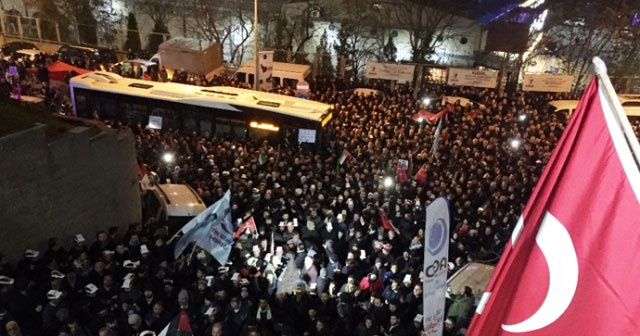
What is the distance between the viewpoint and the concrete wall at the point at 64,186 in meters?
9.59

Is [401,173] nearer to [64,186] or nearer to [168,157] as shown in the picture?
[168,157]

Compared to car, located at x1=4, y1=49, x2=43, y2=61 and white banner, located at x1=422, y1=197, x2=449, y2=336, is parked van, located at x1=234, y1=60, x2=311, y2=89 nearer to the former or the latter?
car, located at x1=4, y1=49, x2=43, y2=61

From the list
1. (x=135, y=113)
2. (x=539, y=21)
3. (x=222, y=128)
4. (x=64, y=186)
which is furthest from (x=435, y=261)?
(x=539, y=21)

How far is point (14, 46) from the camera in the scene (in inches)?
1156

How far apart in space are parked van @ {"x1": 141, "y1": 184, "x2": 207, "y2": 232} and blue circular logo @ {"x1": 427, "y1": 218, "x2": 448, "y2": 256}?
303 inches

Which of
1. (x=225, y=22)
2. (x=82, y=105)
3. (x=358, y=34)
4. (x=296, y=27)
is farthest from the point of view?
(x=225, y=22)

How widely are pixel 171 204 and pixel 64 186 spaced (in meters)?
2.49

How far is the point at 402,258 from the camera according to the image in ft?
32.2

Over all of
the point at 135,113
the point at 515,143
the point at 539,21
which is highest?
the point at 539,21

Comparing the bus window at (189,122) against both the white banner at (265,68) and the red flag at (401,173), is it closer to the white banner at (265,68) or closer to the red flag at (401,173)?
the white banner at (265,68)

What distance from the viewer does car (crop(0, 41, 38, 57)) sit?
2863cm

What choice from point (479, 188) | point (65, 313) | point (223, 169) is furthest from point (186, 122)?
point (65, 313)

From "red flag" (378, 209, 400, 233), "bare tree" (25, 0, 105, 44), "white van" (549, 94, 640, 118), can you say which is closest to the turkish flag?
"red flag" (378, 209, 400, 233)

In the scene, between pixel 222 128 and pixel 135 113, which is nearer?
pixel 222 128
